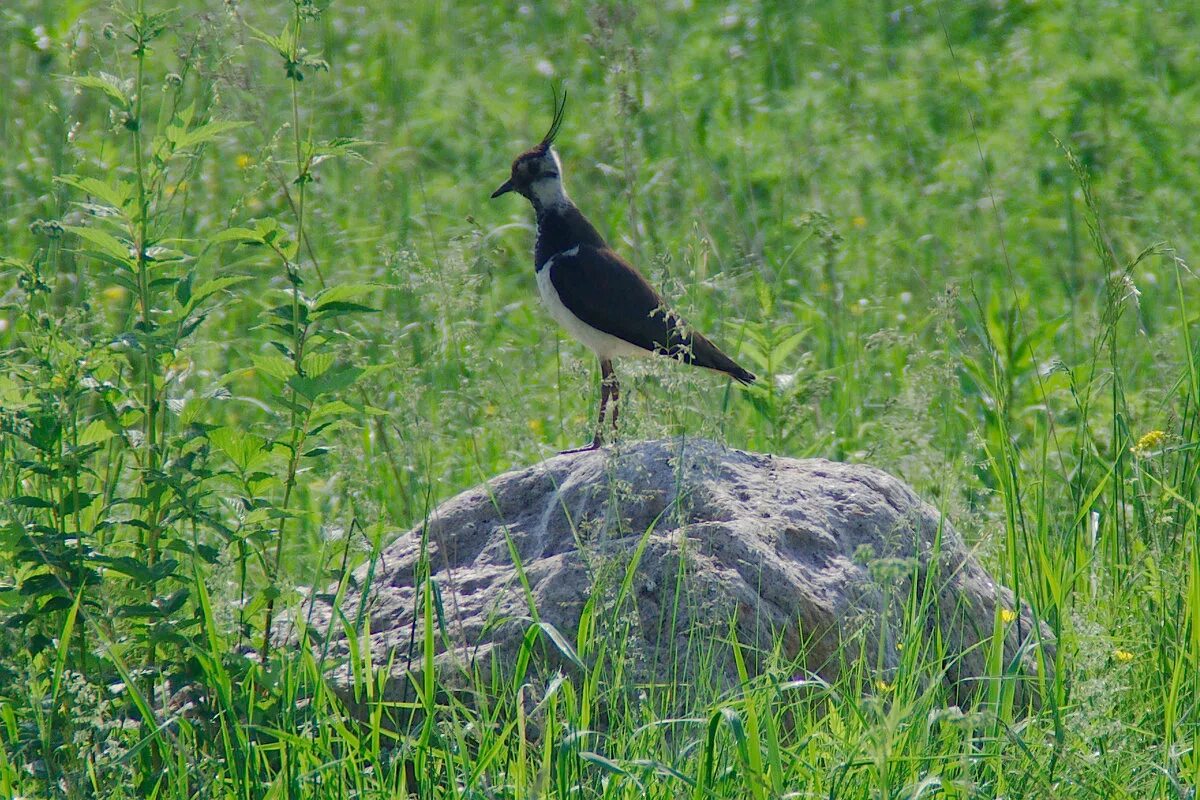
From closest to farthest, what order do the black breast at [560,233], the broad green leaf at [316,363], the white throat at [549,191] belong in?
the broad green leaf at [316,363] → the black breast at [560,233] → the white throat at [549,191]

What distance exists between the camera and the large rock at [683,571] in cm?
294

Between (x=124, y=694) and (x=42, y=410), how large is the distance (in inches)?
24.0

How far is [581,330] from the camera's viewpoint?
4715mm

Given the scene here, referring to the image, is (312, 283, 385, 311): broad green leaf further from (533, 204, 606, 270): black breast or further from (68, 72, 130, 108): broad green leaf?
(533, 204, 606, 270): black breast

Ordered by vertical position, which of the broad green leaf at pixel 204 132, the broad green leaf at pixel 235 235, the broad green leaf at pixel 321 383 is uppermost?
the broad green leaf at pixel 204 132

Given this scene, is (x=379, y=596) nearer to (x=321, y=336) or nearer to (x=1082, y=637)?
(x=321, y=336)

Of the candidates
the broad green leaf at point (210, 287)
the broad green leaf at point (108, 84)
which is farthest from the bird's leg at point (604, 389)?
the broad green leaf at point (108, 84)

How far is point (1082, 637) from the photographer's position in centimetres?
264

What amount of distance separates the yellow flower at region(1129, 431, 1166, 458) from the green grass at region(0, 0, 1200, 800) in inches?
1.5

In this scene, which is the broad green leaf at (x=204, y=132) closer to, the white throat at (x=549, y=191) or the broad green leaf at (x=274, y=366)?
the broad green leaf at (x=274, y=366)

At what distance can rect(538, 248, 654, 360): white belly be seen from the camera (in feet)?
15.4

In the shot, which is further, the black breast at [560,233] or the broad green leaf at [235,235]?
the black breast at [560,233]

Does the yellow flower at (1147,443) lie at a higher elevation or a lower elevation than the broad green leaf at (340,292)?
lower

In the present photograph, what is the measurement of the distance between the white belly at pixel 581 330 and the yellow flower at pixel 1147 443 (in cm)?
167
